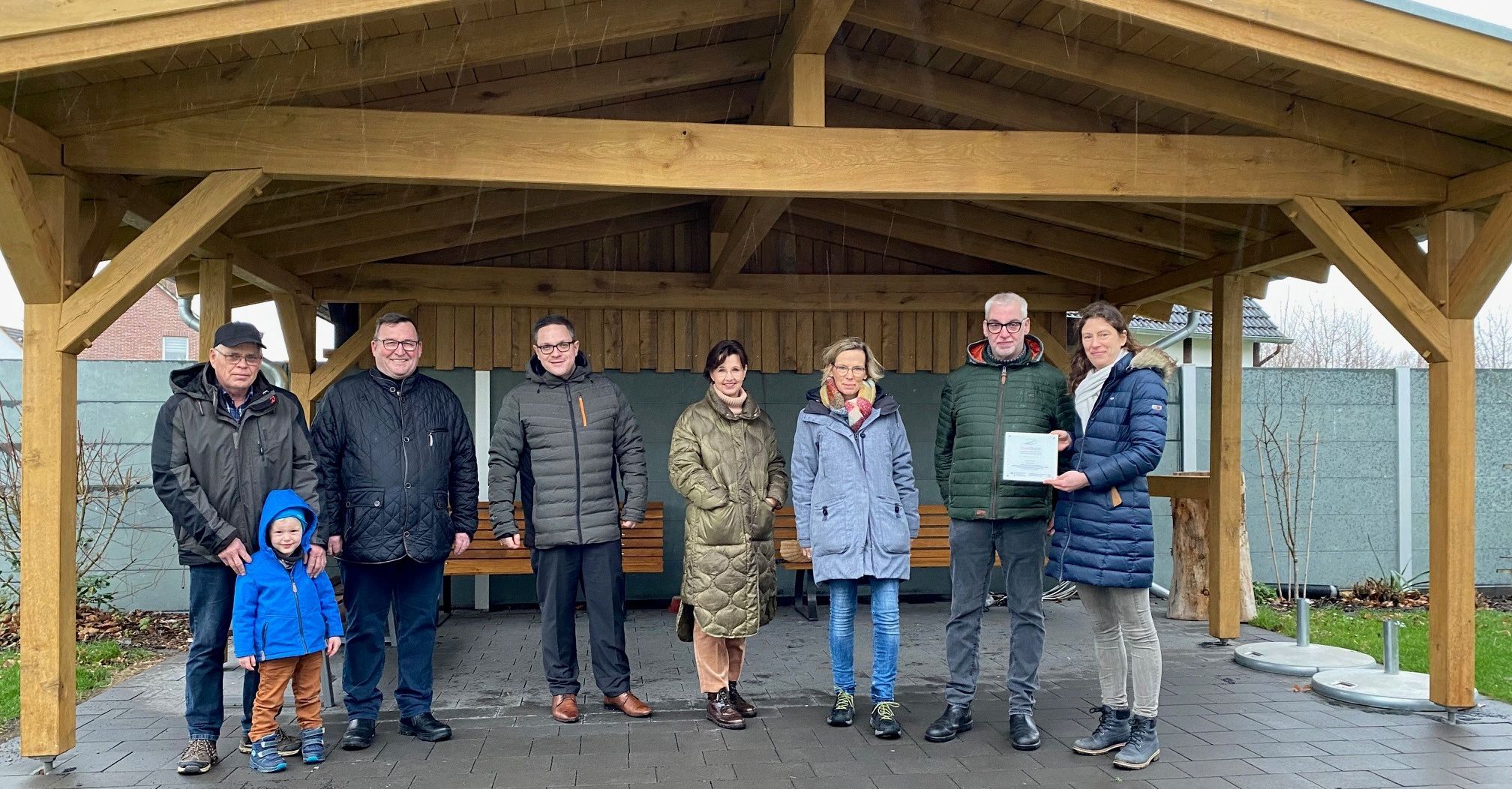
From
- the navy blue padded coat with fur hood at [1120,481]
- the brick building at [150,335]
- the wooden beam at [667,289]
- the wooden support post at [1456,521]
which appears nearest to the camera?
the navy blue padded coat with fur hood at [1120,481]

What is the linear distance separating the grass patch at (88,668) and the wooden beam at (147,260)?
6.52 ft

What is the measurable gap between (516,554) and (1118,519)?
14.0 feet

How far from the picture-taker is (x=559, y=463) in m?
4.19

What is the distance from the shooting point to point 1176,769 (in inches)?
146

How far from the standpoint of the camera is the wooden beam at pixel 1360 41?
3.65 m

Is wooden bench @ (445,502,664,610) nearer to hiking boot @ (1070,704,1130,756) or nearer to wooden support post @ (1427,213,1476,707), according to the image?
hiking boot @ (1070,704,1130,756)

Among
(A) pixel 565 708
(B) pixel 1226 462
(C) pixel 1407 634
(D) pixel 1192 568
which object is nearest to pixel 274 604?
(A) pixel 565 708

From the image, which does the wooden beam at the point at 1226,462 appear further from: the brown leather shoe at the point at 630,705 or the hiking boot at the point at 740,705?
the brown leather shoe at the point at 630,705

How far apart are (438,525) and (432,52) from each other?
1853 millimetres

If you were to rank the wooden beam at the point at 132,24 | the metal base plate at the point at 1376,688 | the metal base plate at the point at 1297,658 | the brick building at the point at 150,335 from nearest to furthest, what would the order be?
the wooden beam at the point at 132,24
the metal base plate at the point at 1376,688
the metal base plate at the point at 1297,658
the brick building at the point at 150,335

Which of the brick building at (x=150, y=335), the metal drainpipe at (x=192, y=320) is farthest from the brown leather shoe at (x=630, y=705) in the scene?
the brick building at (x=150, y=335)

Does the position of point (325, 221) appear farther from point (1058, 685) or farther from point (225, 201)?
point (1058, 685)

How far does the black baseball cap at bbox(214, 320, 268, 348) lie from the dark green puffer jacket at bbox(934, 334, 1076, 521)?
2.55m

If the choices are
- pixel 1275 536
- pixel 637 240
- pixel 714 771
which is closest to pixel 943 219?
pixel 637 240
